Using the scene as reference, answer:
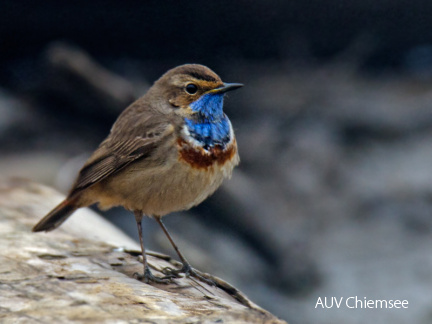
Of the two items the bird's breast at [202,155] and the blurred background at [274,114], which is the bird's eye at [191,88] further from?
A: the blurred background at [274,114]

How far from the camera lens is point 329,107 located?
6.18m

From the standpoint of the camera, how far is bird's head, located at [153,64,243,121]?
3.81 m

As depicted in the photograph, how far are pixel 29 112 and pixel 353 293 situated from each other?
323 centimetres

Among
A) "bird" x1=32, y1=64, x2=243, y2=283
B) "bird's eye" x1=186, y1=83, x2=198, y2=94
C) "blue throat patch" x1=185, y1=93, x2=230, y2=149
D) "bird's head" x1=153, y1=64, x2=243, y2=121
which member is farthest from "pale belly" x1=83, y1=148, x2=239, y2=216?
"bird's eye" x1=186, y1=83, x2=198, y2=94

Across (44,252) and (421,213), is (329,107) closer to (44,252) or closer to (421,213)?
(421,213)

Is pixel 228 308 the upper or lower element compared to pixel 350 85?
lower

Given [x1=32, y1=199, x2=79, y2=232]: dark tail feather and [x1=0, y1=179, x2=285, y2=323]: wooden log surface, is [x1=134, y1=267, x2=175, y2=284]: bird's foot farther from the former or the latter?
[x1=32, y1=199, x2=79, y2=232]: dark tail feather

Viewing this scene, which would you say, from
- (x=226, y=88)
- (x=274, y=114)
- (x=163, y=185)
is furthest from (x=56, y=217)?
(x=274, y=114)

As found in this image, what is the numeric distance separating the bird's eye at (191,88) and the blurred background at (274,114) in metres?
1.42

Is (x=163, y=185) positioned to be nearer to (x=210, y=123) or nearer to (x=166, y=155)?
(x=166, y=155)

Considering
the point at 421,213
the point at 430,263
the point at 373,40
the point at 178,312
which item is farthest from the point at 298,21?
the point at 178,312

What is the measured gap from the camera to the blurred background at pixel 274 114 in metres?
5.05

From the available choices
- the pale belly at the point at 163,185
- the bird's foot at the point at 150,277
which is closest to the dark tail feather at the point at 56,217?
the pale belly at the point at 163,185

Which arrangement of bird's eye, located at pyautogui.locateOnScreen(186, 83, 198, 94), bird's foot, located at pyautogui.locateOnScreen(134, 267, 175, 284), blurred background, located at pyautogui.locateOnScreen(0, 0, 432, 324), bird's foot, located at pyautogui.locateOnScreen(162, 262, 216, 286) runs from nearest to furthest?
bird's foot, located at pyautogui.locateOnScreen(134, 267, 175, 284) < bird's foot, located at pyautogui.locateOnScreen(162, 262, 216, 286) < bird's eye, located at pyautogui.locateOnScreen(186, 83, 198, 94) < blurred background, located at pyautogui.locateOnScreen(0, 0, 432, 324)
